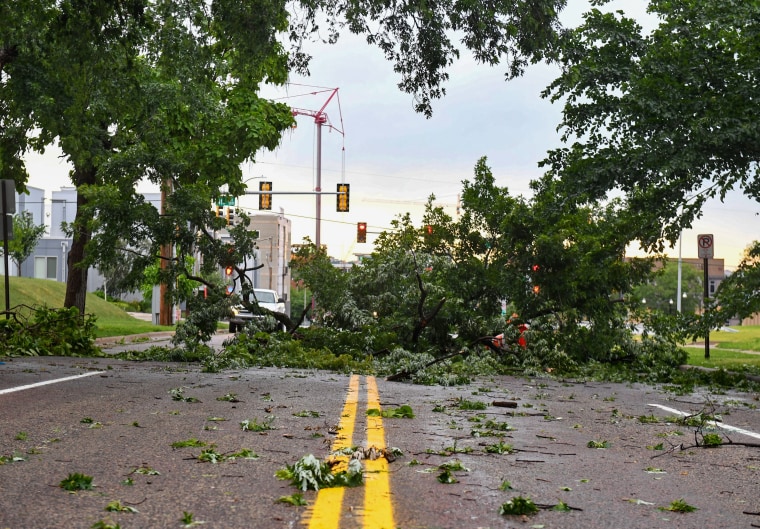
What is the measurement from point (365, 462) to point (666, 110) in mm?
13650

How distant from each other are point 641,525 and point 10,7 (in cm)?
1414

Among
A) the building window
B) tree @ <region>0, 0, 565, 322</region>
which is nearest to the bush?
tree @ <region>0, 0, 565, 322</region>

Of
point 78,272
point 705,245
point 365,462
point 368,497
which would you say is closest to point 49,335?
point 78,272

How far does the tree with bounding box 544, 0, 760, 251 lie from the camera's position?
1694cm

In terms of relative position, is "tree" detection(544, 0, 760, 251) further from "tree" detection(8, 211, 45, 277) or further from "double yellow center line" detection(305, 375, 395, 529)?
"tree" detection(8, 211, 45, 277)

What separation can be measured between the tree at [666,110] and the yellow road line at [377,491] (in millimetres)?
11240

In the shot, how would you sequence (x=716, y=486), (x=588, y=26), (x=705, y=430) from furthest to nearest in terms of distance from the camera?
(x=588, y=26) → (x=705, y=430) → (x=716, y=486)

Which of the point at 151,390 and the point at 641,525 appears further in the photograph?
the point at 151,390

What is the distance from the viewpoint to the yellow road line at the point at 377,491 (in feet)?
14.2

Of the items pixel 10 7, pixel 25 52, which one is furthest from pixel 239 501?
pixel 25 52

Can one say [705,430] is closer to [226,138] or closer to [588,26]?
[588,26]

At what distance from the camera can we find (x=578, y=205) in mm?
19281

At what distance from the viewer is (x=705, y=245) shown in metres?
24.1

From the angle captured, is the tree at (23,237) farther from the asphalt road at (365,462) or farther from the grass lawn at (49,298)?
the asphalt road at (365,462)
